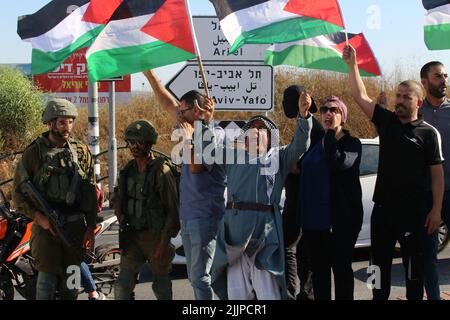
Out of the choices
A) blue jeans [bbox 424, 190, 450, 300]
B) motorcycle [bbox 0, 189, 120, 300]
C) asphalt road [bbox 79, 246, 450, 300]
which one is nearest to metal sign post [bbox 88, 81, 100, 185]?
asphalt road [bbox 79, 246, 450, 300]

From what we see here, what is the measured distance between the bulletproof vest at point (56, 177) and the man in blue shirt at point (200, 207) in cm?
86

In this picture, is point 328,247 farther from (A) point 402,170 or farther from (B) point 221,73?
(B) point 221,73

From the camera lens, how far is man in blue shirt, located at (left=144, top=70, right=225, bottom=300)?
5.24m

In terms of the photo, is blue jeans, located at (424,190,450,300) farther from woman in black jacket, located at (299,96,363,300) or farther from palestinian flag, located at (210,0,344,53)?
palestinian flag, located at (210,0,344,53)

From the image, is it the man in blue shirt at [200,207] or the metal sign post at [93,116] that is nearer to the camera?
the man in blue shirt at [200,207]

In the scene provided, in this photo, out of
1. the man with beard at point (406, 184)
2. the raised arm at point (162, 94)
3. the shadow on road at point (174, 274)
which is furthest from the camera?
the shadow on road at point (174, 274)

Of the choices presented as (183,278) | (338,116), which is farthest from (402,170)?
(183,278)

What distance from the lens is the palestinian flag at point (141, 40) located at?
5.53 meters

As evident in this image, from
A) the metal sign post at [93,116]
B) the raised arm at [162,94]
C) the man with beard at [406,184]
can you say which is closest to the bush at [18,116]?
the metal sign post at [93,116]

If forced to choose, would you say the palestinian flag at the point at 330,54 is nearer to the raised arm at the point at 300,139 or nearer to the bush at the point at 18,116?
the raised arm at the point at 300,139

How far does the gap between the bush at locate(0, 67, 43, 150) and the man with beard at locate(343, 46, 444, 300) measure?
47.4 feet

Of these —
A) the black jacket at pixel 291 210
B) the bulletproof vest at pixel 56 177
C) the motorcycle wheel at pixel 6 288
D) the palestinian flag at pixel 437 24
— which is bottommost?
the motorcycle wheel at pixel 6 288

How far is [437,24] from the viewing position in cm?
595

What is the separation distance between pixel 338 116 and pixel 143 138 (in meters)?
1.53
